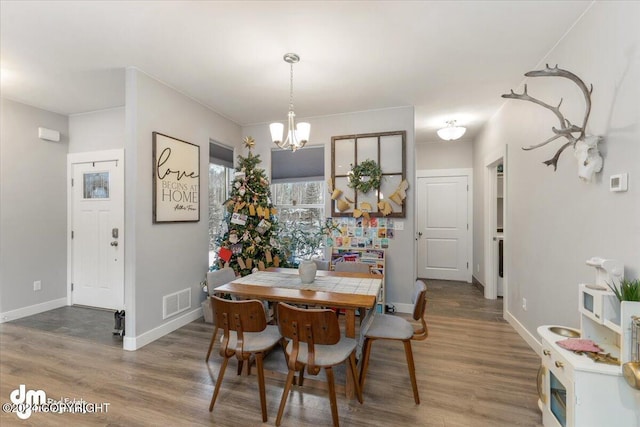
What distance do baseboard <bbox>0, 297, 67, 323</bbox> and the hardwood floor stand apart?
438mm

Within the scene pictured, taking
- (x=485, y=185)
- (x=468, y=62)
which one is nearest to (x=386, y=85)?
(x=468, y=62)

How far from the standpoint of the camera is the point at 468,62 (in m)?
2.69

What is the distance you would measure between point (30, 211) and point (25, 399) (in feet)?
8.86

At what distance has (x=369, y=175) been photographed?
392cm

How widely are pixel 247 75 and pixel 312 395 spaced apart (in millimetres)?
2964

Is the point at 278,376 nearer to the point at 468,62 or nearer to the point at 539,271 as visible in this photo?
the point at 539,271

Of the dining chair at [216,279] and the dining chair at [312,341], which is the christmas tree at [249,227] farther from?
the dining chair at [312,341]

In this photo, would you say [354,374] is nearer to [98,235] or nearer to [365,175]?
[365,175]

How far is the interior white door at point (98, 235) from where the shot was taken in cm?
381

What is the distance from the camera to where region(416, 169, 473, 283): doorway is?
5477 mm

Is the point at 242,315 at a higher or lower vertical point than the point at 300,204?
lower

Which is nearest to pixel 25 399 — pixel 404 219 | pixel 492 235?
pixel 404 219

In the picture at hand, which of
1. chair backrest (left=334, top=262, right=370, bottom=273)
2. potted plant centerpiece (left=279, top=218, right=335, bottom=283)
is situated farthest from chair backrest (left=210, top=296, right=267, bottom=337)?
potted plant centerpiece (left=279, top=218, right=335, bottom=283)

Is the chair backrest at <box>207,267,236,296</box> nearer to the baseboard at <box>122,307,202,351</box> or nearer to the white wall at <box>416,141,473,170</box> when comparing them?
the baseboard at <box>122,307,202,351</box>
